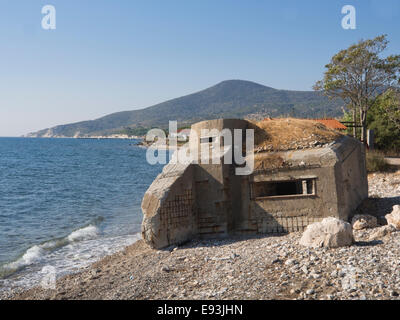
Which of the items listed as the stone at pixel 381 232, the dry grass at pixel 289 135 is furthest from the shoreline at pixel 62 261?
the stone at pixel 381 232

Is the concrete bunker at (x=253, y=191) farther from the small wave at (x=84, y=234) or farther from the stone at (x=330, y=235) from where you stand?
the small wave at (x=84, y=234)

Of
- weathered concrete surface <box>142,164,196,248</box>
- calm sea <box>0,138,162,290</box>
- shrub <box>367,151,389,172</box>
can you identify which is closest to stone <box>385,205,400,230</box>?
weathered concrete surface <box>142,164,196,248</box>

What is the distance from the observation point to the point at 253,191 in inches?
381

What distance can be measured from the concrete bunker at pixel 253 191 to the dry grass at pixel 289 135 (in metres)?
0.03

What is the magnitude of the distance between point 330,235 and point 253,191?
9.00 ft

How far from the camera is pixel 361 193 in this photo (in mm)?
12055

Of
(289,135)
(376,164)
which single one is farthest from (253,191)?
(376,164)

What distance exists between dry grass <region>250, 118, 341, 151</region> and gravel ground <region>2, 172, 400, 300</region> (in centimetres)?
258

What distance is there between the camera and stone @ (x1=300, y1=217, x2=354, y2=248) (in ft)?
24.0

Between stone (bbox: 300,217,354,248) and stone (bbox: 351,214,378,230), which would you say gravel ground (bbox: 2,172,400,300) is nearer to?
stone (bbox: 300,217,354,248)

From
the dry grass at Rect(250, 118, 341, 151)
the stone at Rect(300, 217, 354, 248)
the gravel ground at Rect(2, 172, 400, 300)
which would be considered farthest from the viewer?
the dry grass at Rect(250, 118, 341, 151)

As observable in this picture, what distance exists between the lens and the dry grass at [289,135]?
10.0 m
